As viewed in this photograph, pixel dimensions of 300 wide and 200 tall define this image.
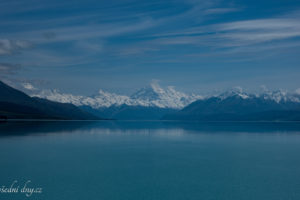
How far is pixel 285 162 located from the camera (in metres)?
50.9

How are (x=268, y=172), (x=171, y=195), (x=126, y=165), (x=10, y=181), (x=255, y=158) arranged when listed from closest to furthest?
(x=171, y=195) → (x=10, y=181) → (x=268, y=172) → (x=126, y=165) → (x=255, y=158)

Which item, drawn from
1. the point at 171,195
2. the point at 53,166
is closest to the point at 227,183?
the point at 171,195

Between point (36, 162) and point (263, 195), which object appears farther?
point (36, 162)

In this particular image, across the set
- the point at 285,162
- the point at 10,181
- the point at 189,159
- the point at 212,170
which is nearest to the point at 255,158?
the point at 285,162

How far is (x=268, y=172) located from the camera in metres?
42.3

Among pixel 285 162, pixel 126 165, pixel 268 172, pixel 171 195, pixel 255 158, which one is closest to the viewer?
pixel 171 195

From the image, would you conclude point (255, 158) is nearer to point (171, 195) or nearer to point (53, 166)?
point (171, 195)

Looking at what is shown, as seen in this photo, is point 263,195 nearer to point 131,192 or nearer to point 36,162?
point 131,192

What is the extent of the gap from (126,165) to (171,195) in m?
17.3

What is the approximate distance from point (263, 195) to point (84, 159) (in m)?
30.8

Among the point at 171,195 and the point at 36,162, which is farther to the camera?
the point at 36,162

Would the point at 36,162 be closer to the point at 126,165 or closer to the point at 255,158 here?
the point at 126,165

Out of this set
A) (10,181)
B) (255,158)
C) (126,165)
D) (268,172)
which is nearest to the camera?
(10,181)

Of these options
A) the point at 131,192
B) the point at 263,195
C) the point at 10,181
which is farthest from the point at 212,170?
the point at 10,181
